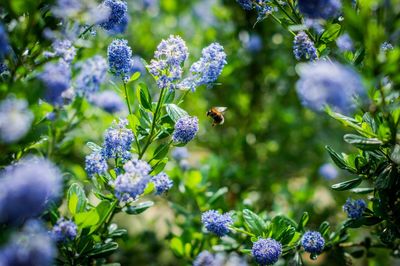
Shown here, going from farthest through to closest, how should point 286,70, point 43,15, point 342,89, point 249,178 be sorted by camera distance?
point 286,70, point 249,178, point 43,15, point 342,89

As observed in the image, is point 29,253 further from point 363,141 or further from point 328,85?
point 363,141

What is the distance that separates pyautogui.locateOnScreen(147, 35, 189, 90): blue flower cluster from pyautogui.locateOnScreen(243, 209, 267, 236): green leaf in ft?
1.87

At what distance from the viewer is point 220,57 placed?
149cm

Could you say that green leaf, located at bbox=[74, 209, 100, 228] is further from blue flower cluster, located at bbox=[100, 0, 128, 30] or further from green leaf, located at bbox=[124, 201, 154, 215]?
blue flower cluster, located at bbox=[100, 0, 128, 30]

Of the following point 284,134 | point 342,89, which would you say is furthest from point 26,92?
point 284,134

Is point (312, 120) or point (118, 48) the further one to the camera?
point (312, 120)

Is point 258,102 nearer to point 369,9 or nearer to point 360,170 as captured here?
point 360,170

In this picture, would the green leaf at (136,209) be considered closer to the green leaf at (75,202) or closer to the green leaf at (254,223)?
the green leaf at (75,202)

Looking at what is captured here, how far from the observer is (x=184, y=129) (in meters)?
1.42

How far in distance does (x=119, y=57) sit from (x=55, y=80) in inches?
12.3

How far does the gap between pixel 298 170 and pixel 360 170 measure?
185cm

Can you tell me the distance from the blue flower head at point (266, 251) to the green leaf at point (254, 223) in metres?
0.16

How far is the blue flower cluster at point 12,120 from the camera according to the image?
3.31 ft

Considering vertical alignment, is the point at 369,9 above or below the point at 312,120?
above
